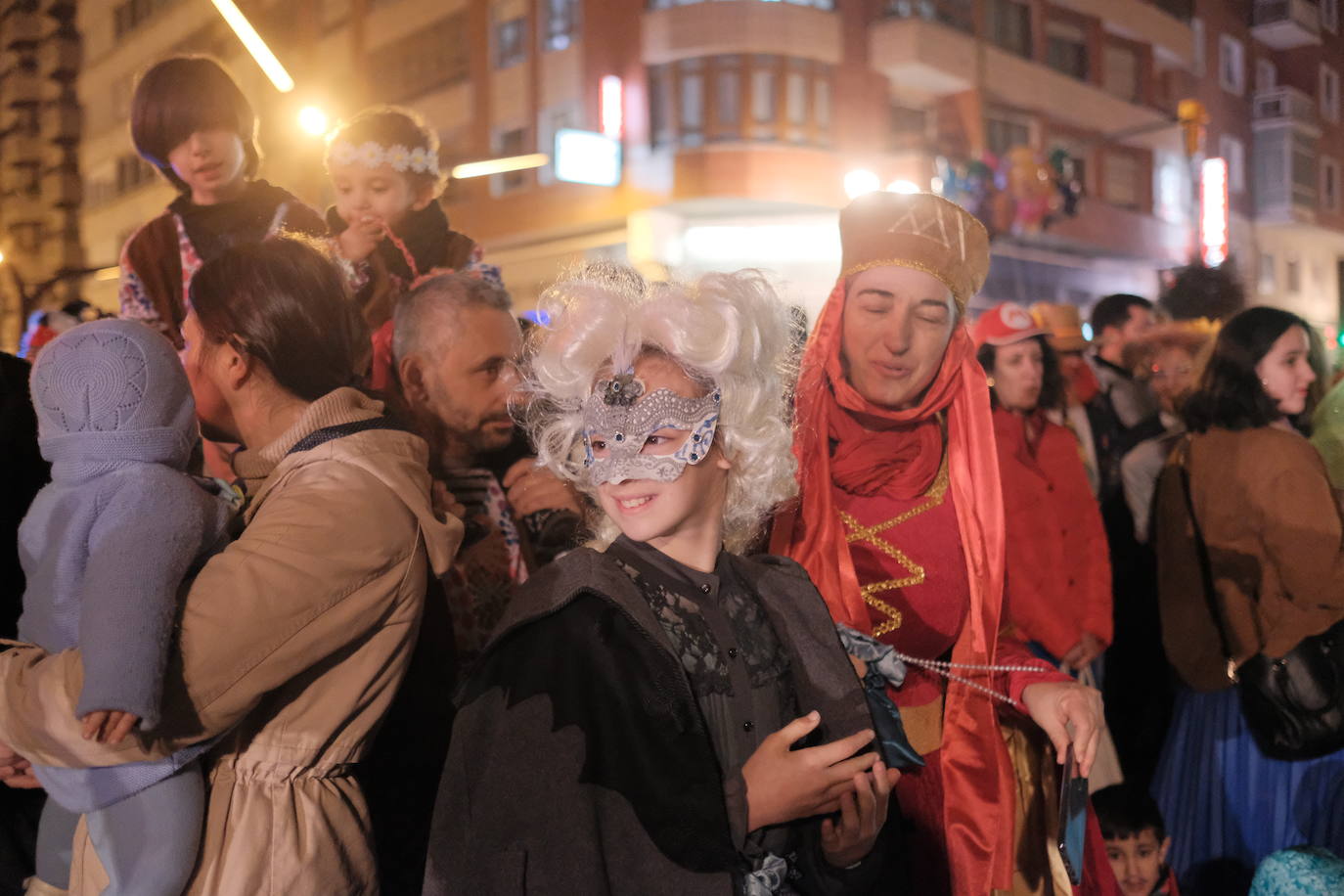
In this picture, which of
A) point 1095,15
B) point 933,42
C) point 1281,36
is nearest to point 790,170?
point 933,42

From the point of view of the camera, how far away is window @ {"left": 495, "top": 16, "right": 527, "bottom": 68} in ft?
57.6

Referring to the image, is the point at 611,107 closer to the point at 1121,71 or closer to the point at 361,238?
the point at 1121,71

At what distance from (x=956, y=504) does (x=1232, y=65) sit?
2563 cm

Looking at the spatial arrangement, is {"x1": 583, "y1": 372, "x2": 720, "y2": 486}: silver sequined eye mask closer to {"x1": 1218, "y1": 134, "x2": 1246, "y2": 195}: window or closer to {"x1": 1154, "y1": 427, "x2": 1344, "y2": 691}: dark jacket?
{"x1": 1154, "y1": 427, "x2": 1344, "y2": 691}: dark jacket

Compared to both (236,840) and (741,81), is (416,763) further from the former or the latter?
(741,81)

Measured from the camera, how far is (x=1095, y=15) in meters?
21.7

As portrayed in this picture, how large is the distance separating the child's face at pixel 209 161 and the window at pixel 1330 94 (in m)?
26.6

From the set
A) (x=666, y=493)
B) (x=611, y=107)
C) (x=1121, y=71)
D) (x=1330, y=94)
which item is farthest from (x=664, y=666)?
(x=1330, y=94)

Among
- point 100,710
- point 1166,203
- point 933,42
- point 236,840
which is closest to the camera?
point 100,710

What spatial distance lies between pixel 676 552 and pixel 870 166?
16633 millimetres

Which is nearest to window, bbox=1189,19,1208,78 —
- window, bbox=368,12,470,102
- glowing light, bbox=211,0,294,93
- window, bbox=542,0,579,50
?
window, bbox=542,0,579,50

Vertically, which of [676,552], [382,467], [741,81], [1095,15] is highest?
[1095,15]

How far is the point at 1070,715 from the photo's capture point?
232cm

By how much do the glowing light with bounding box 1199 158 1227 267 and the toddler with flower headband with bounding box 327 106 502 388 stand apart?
899 inches
